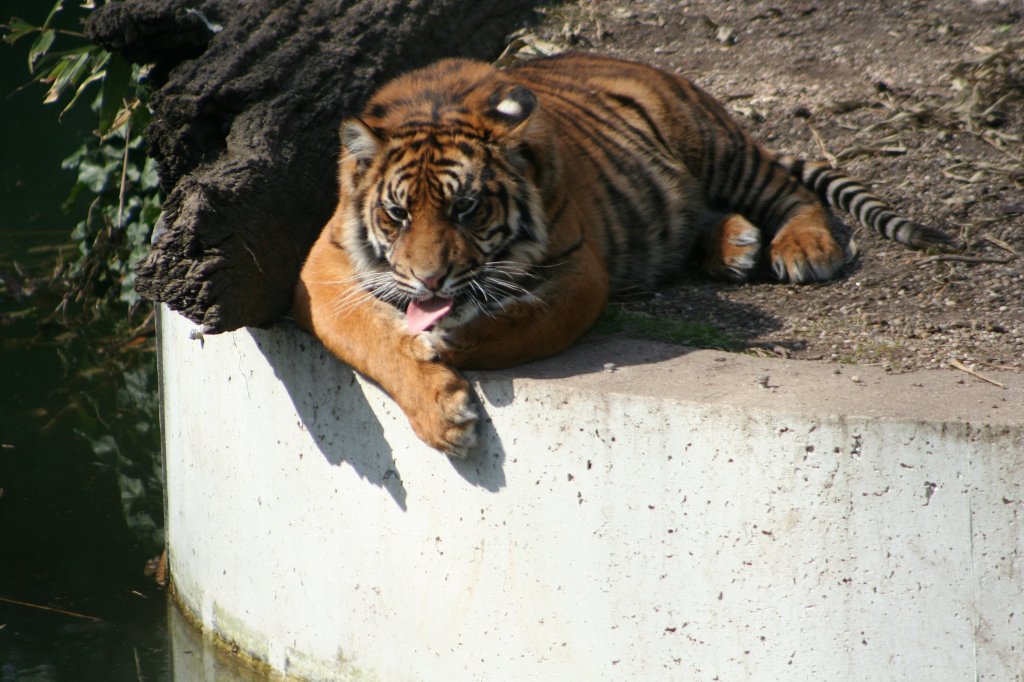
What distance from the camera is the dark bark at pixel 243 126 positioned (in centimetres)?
315

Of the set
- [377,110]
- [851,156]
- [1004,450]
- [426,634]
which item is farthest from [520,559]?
[851,156]

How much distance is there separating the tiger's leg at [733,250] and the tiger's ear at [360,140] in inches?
61.6

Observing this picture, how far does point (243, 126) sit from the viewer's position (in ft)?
11.8

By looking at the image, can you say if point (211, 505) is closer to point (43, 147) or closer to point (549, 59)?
point (549, 59)

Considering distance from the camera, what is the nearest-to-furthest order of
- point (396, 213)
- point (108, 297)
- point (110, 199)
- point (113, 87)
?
point (396, 213), point (113, 87), point (110, 199), point (108, 297)

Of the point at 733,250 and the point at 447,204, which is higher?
the point at 447,204

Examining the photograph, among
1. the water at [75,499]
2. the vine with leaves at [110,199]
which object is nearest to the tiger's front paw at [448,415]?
the water at [75,499]

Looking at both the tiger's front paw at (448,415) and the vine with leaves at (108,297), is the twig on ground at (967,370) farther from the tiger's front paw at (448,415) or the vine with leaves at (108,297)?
the vine with leaves at (108,297)

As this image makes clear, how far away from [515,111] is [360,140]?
1.45 feet

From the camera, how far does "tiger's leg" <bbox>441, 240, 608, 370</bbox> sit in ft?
10.3

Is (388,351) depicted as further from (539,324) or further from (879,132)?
(879,132)

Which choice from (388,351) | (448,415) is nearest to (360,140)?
(388,351)

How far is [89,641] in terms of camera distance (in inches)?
161

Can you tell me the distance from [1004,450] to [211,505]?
249 centimetres
